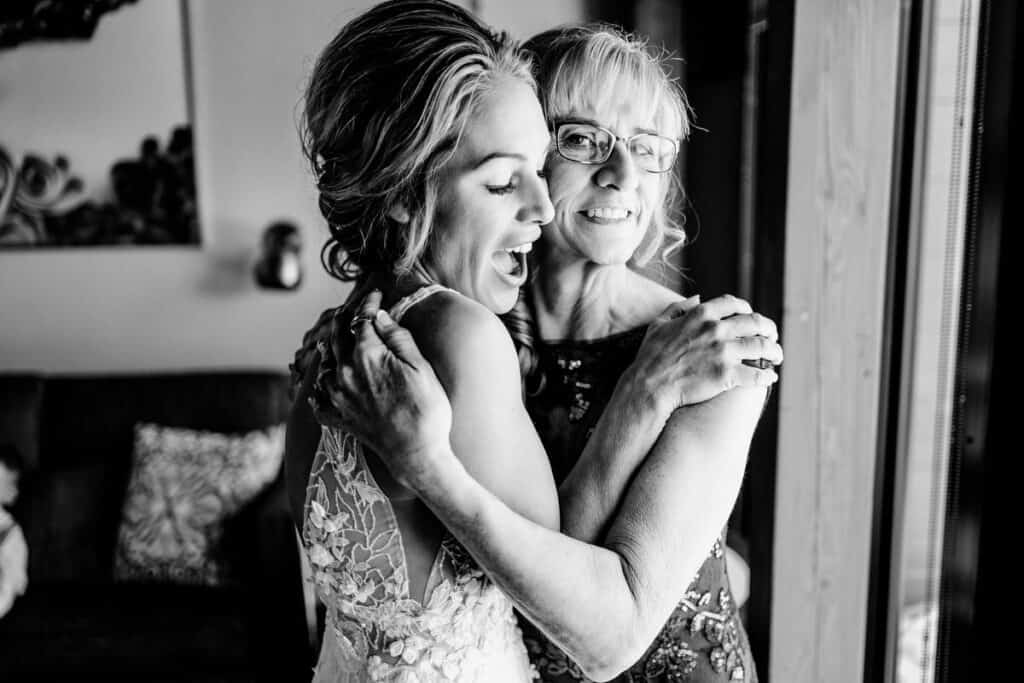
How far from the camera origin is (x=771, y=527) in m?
1.62

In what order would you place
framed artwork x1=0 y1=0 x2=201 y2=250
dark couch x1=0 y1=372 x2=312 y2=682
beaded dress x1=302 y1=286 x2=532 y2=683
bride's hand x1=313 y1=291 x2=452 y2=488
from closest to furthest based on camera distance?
bride's hand x1=313 y1=291 x2=452 y2=488 < beaded dress x1=302 y1=286 x2=532 y2=683 < dark couch x1=0 y1=372 x2=312 y2=682 < framed artwork x1=0 y1=0 x2=201 y2=250

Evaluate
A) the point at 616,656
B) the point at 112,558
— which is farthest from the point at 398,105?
the point at 112,558

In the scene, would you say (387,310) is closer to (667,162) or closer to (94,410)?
(667,162)

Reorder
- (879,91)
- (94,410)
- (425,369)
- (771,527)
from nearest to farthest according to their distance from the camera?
1. (425,369)
2. (879,91)
3. (771,527)
4. (94,410)

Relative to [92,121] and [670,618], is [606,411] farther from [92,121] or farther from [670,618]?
[92,121]

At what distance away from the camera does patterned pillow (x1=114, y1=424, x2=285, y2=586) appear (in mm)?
2814

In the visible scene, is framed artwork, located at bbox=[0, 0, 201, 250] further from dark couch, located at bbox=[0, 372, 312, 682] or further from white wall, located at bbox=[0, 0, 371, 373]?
dark couch, located at bbox=[0, 372, 312, 682]

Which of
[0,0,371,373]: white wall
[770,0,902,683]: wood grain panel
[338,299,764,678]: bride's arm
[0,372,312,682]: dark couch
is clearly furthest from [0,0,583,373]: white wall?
[338,299,764,678]: bride's arm

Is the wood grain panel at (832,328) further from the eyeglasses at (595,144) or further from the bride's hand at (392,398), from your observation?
the bride's hand at (392,398)

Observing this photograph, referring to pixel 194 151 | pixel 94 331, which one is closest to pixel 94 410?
pixel 94 331

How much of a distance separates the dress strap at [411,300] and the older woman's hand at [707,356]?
254 millimetres

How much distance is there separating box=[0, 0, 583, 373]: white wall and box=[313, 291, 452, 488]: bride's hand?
2.86 meters

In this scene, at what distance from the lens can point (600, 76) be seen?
A: 100 centimetres

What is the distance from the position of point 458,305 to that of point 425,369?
0.07 metres
